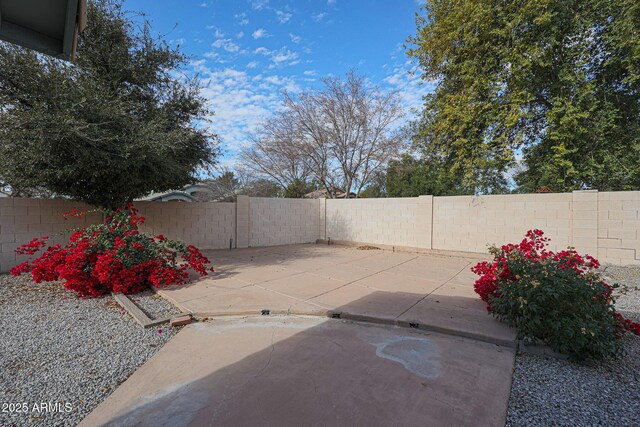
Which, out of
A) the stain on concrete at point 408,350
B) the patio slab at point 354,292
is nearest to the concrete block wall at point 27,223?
the patio slab at point 354,292

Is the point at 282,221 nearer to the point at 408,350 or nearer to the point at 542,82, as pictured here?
the point at 408,350

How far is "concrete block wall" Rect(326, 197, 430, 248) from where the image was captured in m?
9.81

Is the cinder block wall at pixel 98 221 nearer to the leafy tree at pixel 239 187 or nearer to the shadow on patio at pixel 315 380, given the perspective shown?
the shadow on patio at pixel 315 380

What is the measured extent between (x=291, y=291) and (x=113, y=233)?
10.9 feet

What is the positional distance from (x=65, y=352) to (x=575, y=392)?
4.25 meters

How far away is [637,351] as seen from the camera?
2824 mm

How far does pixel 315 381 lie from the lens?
233 centimetres

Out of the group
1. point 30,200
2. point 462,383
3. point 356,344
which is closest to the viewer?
point 462,383

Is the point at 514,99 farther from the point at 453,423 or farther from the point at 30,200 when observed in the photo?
the point at 30,200

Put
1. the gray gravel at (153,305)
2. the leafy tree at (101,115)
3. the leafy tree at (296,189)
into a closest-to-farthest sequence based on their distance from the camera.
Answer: the gray gravel at (153,305), the leafy tree at (101,115), the leafy tree at (296,189)

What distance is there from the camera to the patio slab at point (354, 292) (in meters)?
3.59

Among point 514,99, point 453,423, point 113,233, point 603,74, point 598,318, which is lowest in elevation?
point 453,423

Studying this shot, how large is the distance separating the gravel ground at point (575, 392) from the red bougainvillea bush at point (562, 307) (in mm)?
133

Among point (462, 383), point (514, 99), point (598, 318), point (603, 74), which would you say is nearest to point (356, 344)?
point (462, 383)
